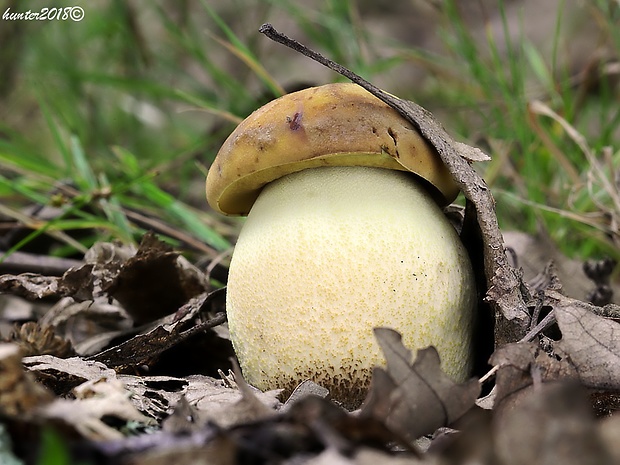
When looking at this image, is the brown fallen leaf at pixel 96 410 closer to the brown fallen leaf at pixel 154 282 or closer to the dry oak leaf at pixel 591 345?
the brown fallen leaf at pixel 154 282

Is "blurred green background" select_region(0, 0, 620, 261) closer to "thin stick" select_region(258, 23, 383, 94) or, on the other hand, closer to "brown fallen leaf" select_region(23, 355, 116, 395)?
"brown fallen leaf" select_region(23, 355, 116, 395)

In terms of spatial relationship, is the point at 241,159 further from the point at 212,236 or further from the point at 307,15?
the point at 307,15

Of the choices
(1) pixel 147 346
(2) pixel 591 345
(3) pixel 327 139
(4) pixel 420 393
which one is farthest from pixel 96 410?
(2) pixel 591 345

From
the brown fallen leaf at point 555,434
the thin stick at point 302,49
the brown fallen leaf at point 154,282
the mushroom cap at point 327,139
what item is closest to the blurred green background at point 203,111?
the brown fallen leaf at point 154,282

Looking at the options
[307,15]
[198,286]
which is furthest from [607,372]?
[307,15]

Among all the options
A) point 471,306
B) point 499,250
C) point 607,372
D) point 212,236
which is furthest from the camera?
point 212,236

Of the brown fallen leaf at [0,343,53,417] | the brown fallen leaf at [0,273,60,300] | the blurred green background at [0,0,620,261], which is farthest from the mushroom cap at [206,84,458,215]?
the blurred green background at [0,0,620,261]
